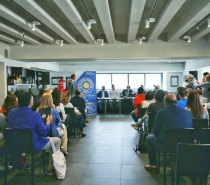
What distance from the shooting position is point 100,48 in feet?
28.4

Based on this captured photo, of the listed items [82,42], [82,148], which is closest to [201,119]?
[82,148]

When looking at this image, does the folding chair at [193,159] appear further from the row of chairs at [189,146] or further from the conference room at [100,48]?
the conference room at [100,48]

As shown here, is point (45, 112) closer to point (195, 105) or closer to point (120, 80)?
point (195, 105)

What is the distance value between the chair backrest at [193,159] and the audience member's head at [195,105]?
1547 mm

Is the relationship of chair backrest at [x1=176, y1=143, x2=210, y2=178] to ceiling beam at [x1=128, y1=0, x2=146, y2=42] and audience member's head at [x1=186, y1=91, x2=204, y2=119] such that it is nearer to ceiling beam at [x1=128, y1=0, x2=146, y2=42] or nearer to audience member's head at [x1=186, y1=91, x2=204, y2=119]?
audience member's head at [x1=186, y1=91, x2=204, y2=119]

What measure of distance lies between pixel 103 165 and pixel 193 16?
3507mm

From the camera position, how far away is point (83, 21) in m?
5.75

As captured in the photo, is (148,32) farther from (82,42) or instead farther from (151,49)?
(82,42)

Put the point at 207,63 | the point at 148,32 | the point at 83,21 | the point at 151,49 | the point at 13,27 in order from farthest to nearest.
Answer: the point at 207,63 < the point at 151,49 < the point at 148,32 < the point at 13,27 < the point at 83,21

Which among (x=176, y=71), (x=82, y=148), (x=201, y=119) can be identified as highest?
(x=176, y=71)

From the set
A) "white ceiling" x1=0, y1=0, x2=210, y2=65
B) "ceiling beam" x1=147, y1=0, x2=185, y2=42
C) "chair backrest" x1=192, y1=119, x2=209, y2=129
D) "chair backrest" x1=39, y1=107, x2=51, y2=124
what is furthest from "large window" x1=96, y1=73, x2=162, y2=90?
"chair backrest" x1=192, y1=119, x2=209, y2=129

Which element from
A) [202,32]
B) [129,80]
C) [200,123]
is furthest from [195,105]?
[129,80]

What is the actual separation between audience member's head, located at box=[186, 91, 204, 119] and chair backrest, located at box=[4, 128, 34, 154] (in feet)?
7.60

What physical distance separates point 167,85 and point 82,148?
443 inches
